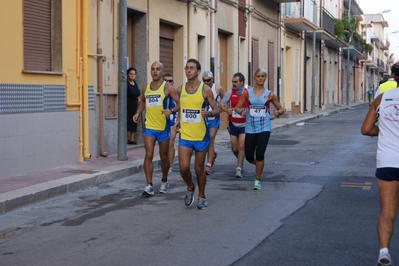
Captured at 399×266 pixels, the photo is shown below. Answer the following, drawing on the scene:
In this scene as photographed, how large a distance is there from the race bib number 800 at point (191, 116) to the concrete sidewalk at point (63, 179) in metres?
2.35

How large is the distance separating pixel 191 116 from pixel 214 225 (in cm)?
170

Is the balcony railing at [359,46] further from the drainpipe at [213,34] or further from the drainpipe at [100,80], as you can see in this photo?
the drainpipe at [100,80]

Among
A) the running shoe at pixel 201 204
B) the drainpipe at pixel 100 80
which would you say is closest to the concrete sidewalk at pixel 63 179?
the drainpipe at pixel 100 80

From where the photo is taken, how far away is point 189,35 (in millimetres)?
→ 21094

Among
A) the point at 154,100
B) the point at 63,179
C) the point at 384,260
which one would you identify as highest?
the point at 154,100


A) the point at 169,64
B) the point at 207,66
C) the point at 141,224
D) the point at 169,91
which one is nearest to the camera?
the point at 141,224

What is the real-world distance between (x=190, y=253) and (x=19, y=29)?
252 inches

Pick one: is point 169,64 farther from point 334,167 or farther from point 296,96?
point 296,96

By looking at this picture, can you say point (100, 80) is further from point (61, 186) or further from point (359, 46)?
point (359, 46)

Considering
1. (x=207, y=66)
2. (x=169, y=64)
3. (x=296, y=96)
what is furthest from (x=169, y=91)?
(x=296, y=96)

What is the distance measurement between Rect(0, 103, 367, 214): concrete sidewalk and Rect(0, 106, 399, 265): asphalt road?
15cm

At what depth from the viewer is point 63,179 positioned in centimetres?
1135

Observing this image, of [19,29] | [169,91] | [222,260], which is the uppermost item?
[19,29]

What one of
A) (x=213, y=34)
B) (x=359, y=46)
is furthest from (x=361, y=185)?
(x=359, y=46)
